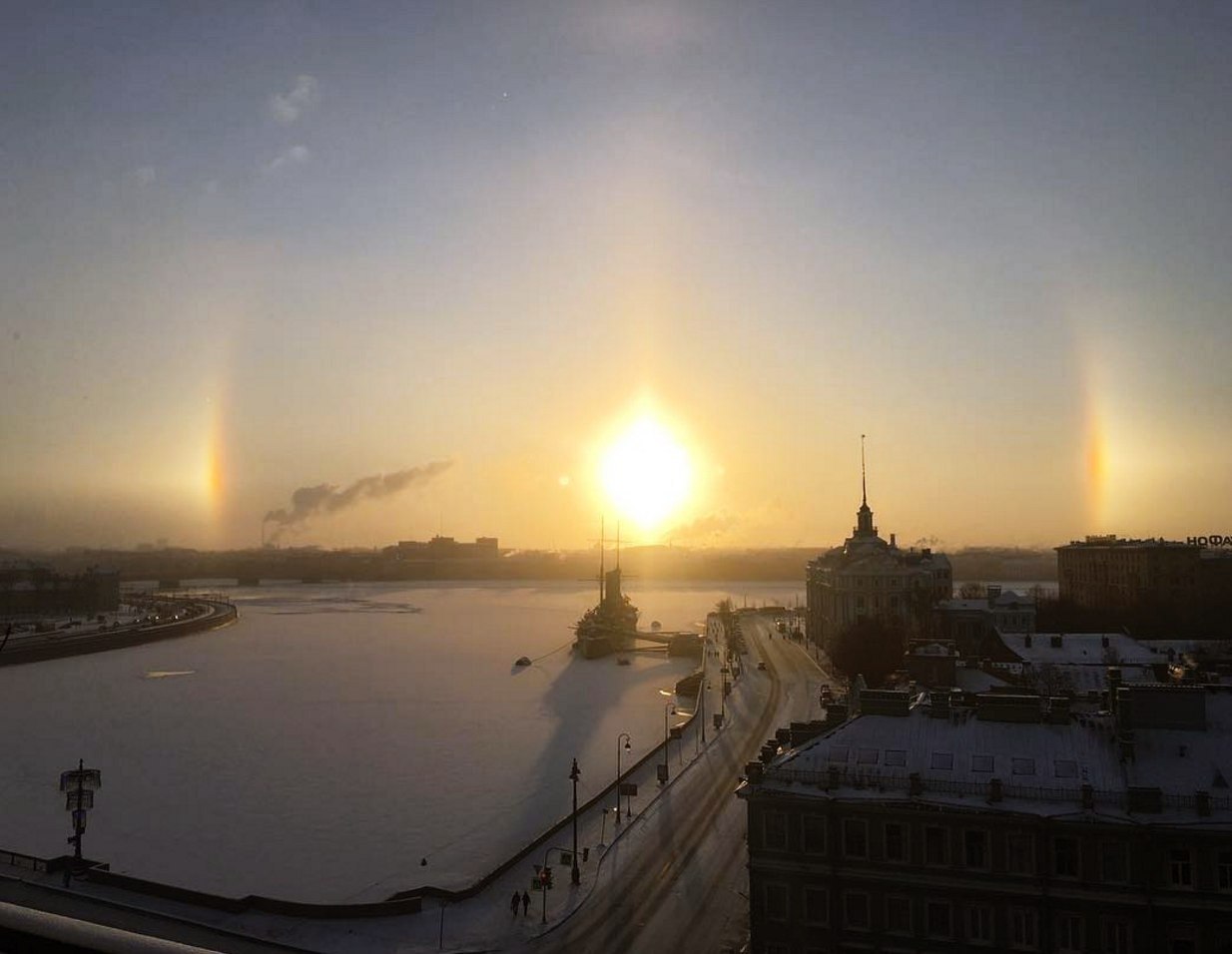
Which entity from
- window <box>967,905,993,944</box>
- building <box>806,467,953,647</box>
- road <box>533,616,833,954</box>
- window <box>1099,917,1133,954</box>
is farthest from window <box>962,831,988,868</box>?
building <box>806,467,953,647</box>

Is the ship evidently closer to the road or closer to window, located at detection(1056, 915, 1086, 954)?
the road

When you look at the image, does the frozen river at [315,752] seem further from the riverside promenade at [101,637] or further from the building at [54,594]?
the building at [54,594]

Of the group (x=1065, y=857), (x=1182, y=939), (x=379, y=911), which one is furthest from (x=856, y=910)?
(x=379, y=911)

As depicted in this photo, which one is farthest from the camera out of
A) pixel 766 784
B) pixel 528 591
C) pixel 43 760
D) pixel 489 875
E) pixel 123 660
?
pixel 528 591

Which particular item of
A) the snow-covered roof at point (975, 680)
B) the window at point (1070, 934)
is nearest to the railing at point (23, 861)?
the window at point (1070, 934)

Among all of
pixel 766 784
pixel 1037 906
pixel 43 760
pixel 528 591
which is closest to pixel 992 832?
pixel 1037 906

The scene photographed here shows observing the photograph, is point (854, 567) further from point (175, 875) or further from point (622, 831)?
point (175, 875)
